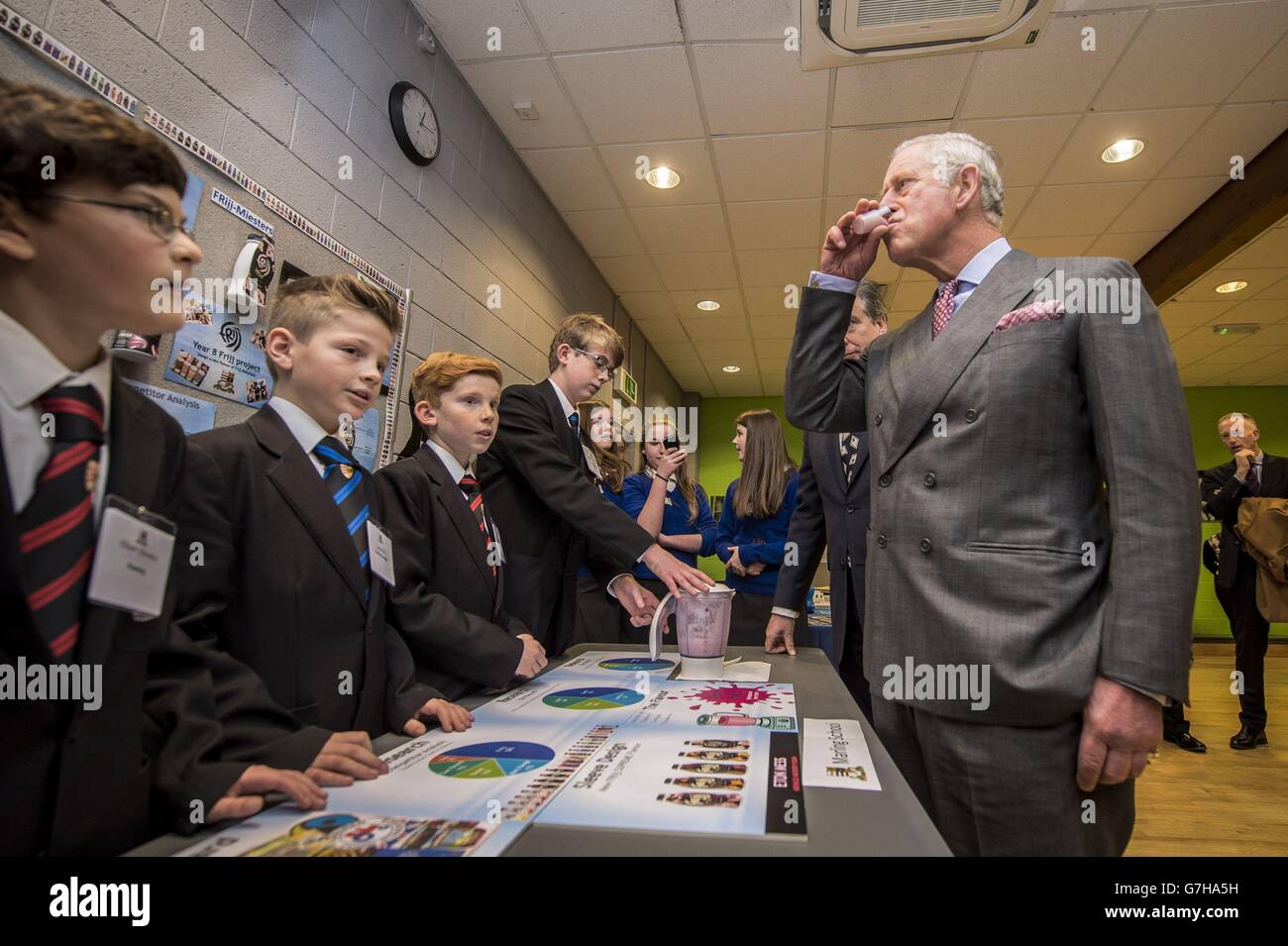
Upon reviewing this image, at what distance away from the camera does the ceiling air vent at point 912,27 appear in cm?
211

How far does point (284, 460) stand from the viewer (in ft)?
2.85

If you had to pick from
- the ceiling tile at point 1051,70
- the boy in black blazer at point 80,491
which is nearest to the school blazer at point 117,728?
the boy in black blazer at point 80,491

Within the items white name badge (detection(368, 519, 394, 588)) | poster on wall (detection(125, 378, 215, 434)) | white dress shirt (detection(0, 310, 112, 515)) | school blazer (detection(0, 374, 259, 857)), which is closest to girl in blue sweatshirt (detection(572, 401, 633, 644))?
poster on wall (detection(125, 378, 215, 434))

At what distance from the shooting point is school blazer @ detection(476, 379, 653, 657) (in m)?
1.44

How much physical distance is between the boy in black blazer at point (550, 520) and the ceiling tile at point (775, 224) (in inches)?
97.4

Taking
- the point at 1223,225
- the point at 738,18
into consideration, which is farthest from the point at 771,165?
the point at 1223,225

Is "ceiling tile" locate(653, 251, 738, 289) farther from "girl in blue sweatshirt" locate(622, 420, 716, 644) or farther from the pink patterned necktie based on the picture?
the pink patterned necktie

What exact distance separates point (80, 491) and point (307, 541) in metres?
0.36

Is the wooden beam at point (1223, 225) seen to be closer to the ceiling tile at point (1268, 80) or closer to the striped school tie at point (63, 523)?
the ceiling tile at point (1268, 80)

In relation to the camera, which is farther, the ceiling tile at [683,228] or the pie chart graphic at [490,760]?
the ceiling tile at [683,228]

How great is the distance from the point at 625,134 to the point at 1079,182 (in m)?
2.27

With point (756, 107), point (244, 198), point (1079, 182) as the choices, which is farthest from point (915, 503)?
point (1079, 182)

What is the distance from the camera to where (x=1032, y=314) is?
91 centimetres
